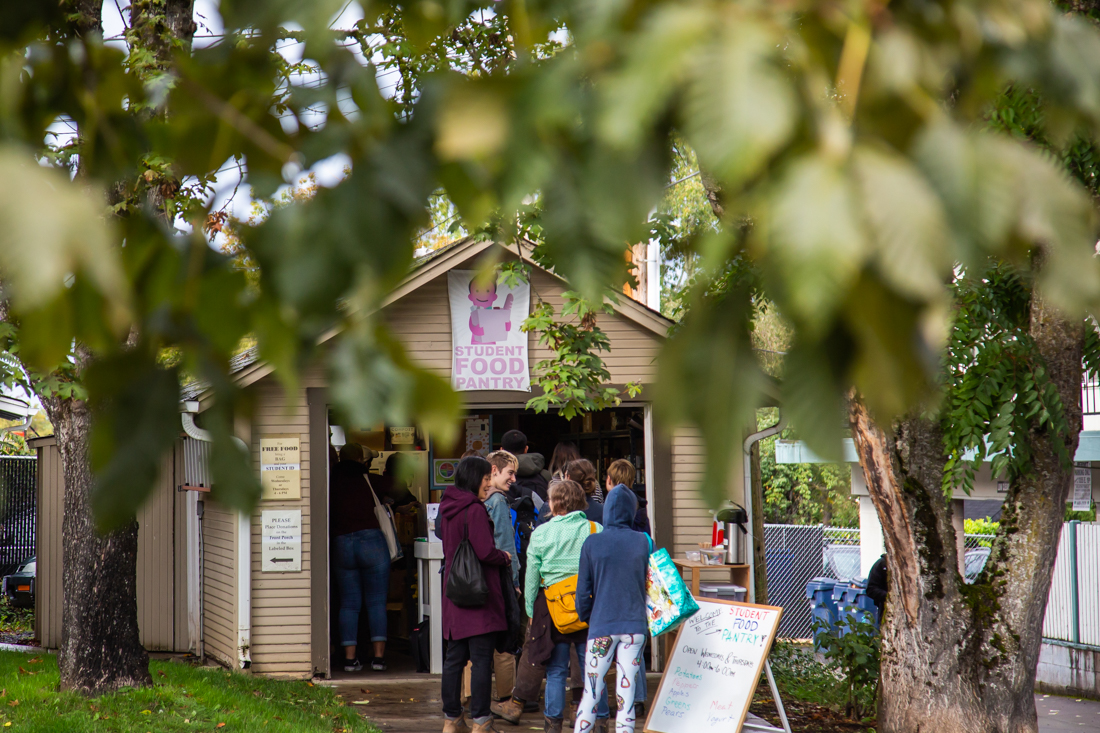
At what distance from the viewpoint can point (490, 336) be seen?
30.7ft

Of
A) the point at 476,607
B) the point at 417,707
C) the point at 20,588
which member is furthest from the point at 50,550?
the point at 476,607

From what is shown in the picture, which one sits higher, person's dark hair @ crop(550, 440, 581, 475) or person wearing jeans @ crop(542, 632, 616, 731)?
person's dark hair @ crop(550, 440, 581, 475)

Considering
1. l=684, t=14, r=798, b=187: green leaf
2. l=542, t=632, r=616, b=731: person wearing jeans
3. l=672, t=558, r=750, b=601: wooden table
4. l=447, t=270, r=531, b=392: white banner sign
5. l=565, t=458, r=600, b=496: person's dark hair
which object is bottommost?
l=542, t=632, r=616, b=731: person wearing jeans

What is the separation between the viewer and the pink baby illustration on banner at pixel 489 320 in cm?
930

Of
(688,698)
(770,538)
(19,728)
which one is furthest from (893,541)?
(770,538)

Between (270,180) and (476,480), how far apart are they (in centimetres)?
564

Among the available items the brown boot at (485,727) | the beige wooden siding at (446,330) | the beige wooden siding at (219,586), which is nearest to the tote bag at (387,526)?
the beige wooden siding at (219,586)

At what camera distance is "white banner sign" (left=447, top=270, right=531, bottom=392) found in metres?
9.25

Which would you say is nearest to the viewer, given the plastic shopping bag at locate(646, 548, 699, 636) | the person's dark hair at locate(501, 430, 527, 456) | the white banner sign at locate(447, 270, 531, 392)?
the plastic shopping bag at locate(646, 548, 699, 636)

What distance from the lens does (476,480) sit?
6539mm

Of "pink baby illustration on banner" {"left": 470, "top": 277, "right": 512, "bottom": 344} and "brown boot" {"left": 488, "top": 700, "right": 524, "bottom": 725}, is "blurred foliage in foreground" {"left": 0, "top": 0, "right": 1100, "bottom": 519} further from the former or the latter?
"pink baby illustration on banner" {"left": 470, "top": 277, "right": 512, "bottom": 344}

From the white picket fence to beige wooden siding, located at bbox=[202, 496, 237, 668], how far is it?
8.38 m

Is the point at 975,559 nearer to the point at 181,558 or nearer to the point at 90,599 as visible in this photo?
the point at 181,558

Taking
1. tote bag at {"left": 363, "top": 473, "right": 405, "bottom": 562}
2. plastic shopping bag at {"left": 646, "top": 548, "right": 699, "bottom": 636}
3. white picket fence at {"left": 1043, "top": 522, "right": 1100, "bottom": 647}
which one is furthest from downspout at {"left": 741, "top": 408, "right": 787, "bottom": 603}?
tote bag at {"left": 363, "top": 473, "right": 405, "bottom": 562}
